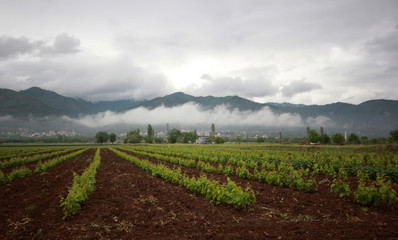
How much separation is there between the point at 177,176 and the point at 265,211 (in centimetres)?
671

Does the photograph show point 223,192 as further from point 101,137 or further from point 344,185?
point 101,137

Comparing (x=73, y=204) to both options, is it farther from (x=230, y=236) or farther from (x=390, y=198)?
(x=390, y=198)

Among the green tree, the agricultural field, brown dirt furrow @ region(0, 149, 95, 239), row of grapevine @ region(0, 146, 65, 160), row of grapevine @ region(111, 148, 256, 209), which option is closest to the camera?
the agricultural field

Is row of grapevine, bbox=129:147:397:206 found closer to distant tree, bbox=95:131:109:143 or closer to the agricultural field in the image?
the agricultural field

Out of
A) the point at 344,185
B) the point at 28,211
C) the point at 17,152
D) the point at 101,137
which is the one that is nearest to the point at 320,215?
the point at 344,185

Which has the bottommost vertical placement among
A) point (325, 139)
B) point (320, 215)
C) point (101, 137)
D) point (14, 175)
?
point (325, 139)

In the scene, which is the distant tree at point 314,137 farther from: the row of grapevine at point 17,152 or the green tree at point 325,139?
the row of grapevine at point 17,152

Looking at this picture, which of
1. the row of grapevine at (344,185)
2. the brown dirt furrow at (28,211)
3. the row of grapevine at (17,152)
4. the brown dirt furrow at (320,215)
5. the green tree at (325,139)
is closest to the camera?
the brown dirt furrow at (320,215)

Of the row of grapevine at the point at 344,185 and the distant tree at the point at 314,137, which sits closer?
the row of grapevine at the point at 344,185

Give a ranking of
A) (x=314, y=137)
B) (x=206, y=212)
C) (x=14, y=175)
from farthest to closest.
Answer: (x=314, y=137) → (x=14, y=175) → (x=206, y=212)

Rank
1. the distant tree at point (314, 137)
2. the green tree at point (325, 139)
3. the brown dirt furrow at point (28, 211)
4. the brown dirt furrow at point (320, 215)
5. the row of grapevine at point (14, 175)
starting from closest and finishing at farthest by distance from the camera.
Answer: the brown dirt furrow at point (320, 215), the brown dirt furrow at point (28, 211), the row of grapevine at point (14, 175), the green tree at point (325, 139), the distant tree at point (314, 137)

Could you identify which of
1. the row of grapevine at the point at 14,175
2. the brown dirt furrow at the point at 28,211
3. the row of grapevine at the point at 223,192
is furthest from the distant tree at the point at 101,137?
the row of grapevine at the point at 223,192

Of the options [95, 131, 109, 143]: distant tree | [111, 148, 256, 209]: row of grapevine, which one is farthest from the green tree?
[95, 131, 109, 143]: distant tree

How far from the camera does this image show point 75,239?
629cm
